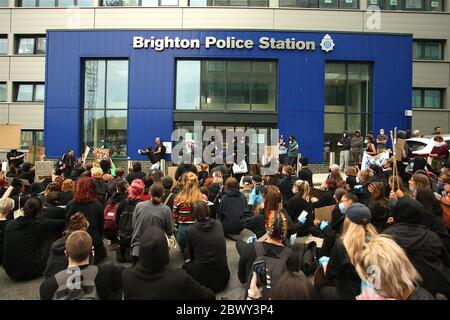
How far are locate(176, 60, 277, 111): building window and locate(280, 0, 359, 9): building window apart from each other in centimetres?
554

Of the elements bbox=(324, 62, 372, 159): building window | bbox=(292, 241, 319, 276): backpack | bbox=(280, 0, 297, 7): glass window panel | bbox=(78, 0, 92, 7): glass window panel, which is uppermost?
bbox=(78, 0, 92, 7): glass window panel

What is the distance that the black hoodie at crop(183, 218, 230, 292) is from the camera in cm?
459

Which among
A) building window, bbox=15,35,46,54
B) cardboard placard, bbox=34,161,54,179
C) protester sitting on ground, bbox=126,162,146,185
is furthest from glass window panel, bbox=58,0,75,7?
protester sitting on ground, bbox=126,162,146,185

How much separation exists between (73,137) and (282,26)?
13.9 meters

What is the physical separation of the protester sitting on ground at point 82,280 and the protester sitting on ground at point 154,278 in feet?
1.08

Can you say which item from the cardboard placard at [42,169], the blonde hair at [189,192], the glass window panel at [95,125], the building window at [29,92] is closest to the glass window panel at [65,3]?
the building window at [29,92]

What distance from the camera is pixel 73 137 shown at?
62.3 feet

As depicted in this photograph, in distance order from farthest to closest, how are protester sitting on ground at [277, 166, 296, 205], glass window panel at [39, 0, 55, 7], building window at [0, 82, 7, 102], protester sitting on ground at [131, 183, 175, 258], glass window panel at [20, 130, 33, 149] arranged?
building window at [0, 82, 7, 102]
glass window panel at [20, 130, 33, 149]
glass window panel at [39, 0, 55, 7]
protester sitting on ground at [277, 166, 296, 205]
protester sitting on ground at [131, 183, 175, 258]

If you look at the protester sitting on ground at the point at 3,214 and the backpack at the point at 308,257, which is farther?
the protester sitting on ground at the point at 3,214

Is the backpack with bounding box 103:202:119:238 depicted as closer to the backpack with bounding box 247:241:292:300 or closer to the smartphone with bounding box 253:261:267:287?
the backpack with bounding box 247:241:292:300

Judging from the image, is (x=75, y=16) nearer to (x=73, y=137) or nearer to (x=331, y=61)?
(x=73, y=137)

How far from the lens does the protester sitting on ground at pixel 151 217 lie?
5.26 m

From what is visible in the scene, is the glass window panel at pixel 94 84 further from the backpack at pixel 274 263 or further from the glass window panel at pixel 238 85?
the backpack at pixel 274 263
